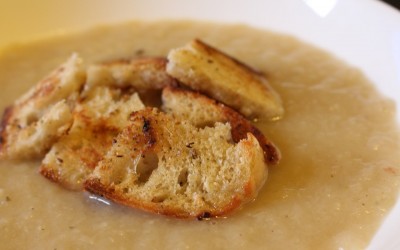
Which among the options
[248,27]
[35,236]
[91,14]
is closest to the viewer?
[35,236]

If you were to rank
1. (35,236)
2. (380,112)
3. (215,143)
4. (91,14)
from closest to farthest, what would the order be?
(35,236), (215,143), (380,112), (91,14)

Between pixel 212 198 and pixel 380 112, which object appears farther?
pixel 380 112

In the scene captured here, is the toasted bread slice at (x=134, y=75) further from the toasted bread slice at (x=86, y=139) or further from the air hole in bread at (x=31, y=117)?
the air hole in bread at (x=31, y=117)

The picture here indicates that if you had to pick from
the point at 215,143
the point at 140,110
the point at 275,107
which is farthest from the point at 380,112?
the point at 140,110

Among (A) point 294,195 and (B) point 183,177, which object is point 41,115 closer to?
(B) point 183,177

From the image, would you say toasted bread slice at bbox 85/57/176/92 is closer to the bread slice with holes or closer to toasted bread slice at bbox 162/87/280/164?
toasted bread slice at bbox 162/87/280/164

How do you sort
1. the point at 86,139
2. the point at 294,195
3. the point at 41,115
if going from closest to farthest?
the point at 294,195 < the point at 86,139 < the point at 41,115

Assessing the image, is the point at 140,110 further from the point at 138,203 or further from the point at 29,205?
the point at 29,205

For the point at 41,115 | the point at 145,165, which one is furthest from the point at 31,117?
the point at 145,165
